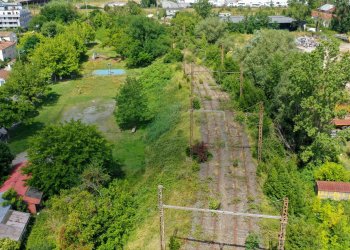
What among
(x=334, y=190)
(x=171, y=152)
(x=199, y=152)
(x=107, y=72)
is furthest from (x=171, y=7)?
(x=334, y=190)

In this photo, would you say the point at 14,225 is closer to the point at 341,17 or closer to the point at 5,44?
the point at 5,44

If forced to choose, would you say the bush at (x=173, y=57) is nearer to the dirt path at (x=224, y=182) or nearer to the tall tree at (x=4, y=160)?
the dirt path at (x=224, y=182)

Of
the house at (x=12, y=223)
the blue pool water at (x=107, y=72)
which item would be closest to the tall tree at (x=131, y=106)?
the house at (x=12, y=223)

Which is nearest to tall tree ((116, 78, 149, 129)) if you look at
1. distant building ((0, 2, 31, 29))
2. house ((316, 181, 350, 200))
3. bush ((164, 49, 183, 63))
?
bush ((164, 49, 183, 63))

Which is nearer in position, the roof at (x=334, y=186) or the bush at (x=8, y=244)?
the bush at (x=8, y=244)

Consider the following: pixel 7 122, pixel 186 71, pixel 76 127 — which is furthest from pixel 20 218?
pixel 186 71
